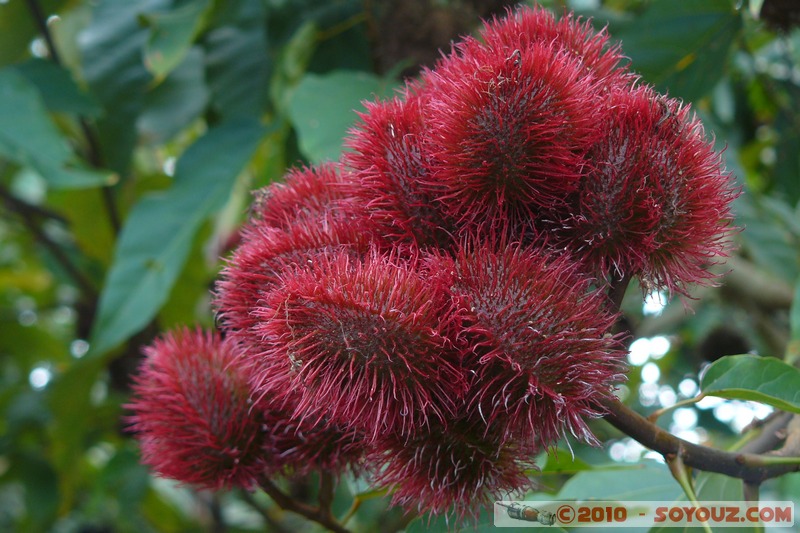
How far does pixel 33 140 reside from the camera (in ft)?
6.00

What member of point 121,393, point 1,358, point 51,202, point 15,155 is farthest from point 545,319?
point 1,358

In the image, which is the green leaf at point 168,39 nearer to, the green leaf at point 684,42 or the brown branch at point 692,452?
the green leaf at point 684,42

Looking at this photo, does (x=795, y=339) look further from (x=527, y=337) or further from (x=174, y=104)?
(x=174, y=104)

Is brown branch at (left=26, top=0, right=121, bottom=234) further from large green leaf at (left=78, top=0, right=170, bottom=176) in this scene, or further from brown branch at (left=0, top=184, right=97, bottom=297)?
brown branch at (left=0, top=184, right=97, bottom=297)

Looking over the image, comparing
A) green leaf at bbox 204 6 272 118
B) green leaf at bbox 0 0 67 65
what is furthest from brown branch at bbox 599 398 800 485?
green leaf at bbox 0 0 67 65

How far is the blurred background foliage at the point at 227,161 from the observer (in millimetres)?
1852

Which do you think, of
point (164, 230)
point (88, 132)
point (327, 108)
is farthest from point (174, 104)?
point (327, 108)

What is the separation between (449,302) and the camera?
0.83 metres

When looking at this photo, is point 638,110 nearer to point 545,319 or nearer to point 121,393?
point 545,319

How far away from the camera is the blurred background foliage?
1852 mm

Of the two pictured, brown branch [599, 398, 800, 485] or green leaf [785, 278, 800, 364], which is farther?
green leaf [785, 278, 800, 364]

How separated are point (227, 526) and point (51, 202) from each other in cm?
169

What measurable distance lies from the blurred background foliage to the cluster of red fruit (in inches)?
7.4

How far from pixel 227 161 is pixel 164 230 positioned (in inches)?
10.9
